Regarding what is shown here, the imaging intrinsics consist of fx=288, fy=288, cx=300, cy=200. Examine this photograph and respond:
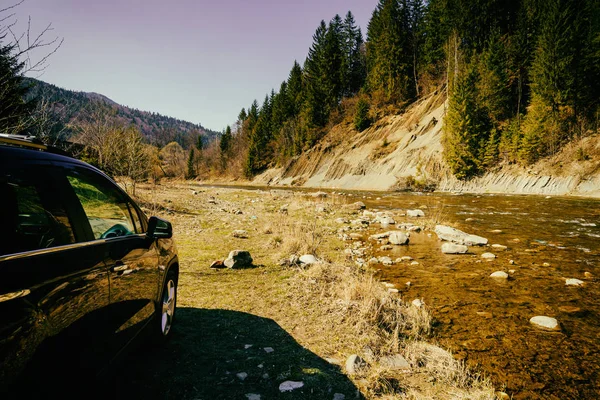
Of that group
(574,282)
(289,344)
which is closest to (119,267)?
(289,344)

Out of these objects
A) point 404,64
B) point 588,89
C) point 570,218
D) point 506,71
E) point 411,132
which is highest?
point 404,64

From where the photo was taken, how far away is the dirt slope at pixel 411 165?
83.4ft

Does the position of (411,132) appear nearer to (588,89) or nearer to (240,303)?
(588,89)

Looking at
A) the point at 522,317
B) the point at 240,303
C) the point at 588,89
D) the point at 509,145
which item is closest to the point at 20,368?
the point at 240,303

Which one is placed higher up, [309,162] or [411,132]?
[411,132]

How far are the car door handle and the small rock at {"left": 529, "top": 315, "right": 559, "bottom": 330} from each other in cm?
564

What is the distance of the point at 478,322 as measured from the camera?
176 inches

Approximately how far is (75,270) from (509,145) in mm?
37227

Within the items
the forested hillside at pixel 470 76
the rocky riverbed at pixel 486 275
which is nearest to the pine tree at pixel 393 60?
the forested hillside at pixel 470 76

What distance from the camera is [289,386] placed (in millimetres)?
2736

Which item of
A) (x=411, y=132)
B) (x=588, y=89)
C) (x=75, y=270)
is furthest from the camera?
(x=411, y=132)

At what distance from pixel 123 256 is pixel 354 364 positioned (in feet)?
8.12

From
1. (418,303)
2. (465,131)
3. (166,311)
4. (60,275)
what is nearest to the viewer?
(60,275)

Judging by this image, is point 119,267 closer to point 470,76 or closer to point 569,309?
point 569,309
